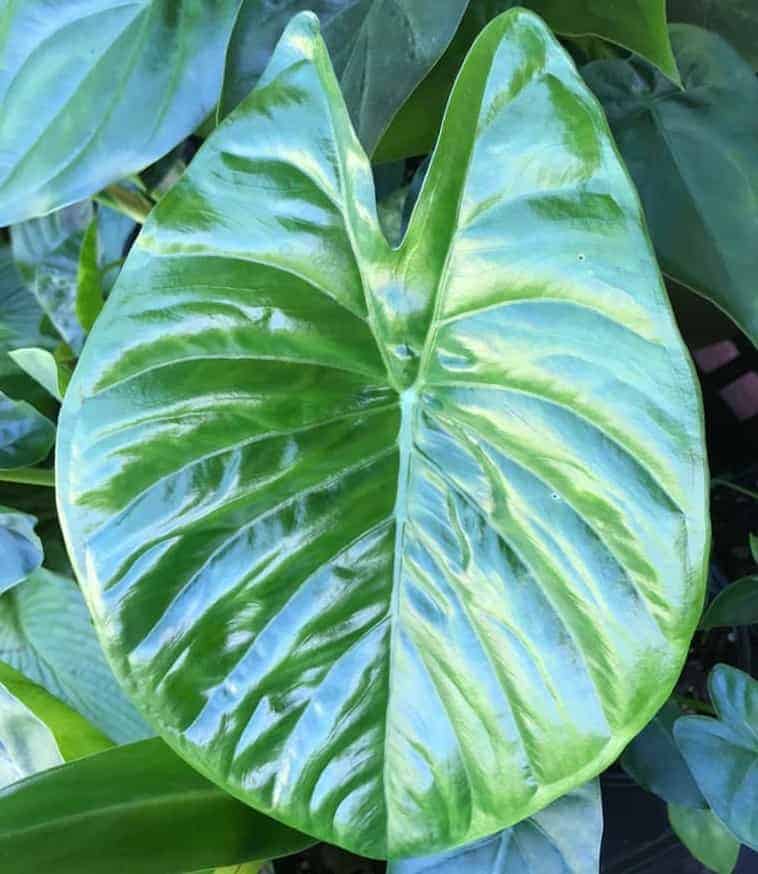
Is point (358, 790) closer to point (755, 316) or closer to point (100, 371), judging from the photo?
point (100, 371)

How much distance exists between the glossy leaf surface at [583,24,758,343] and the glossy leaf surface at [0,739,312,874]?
43cm

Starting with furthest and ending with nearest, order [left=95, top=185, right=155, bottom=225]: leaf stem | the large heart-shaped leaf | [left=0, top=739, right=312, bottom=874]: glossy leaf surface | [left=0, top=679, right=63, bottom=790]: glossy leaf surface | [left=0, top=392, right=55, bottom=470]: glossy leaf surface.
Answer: [left=95, top=185, right=155, bottom=225]: leaf stem < [left=0, top=392, right=55, bottom=470]: glossy leaf surface < [left=0, top=679, right=63, bottom=790]: glossy leaf surface < [left=0, top=739, right=312, bottom=874]: glossy leaf surface < the large heart-shaped leaf

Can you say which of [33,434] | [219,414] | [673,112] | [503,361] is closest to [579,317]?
[503,361]

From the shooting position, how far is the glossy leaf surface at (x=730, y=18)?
0.68m

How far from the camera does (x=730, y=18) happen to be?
681 mm

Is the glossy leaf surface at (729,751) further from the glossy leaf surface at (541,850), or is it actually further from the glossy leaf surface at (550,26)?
the glossy leaf surface at (550,26)

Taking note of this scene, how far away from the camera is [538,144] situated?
37 centimetres

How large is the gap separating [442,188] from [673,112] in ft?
0.98

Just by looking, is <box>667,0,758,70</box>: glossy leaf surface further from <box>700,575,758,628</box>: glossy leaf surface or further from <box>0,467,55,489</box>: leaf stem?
<box>0,467,55,489</box>: leaf stem

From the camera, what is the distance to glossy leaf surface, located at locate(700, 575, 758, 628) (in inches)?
24.6

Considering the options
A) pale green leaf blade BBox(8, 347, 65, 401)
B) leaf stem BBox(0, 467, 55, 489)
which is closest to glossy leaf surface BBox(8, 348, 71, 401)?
pale green leaf blade BBox(8, 347, 65, 401)

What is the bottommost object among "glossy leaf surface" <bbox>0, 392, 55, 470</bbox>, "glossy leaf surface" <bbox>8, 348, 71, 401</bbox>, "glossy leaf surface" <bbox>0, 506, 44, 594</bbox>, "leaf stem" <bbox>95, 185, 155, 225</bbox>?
"glossy leaf surface" <bbox>0, 506, 44, 594</bbox>

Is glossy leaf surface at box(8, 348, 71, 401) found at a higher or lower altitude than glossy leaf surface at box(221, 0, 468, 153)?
lower

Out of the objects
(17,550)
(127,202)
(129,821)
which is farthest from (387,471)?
(127,202)
